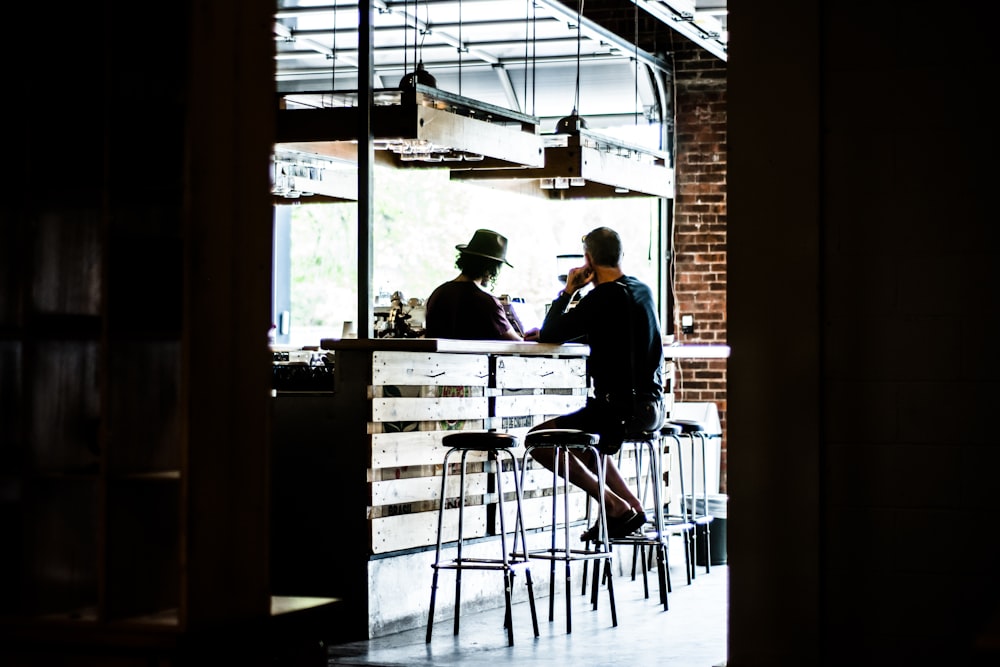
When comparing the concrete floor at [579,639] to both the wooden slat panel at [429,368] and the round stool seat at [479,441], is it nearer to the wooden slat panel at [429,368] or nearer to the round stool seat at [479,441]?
the round stool seat at [479,441]

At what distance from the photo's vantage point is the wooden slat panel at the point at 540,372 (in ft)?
22.0

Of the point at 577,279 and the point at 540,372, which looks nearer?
the point at 540,372

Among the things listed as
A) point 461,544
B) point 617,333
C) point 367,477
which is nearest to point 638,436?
point 617,333

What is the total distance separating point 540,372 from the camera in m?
7.13

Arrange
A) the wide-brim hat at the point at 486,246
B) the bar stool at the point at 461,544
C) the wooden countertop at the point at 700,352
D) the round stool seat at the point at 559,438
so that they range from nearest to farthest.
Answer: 1. the bar stool at the point at 461,544
2. the round stool seat at the point at 559,438
3. the wide-brim hat at the point at 486,246
4. the wooden countertop at the point at 700,352

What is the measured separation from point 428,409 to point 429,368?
0.62 feet

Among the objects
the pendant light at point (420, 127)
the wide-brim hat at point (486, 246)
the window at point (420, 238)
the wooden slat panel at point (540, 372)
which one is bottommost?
the wooden slat panel at point (540, 372)

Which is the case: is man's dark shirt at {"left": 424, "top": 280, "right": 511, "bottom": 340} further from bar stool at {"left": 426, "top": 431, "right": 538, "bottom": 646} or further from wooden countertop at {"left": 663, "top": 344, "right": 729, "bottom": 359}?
wooden countertop at {"left": 663, "top": 344, "right": 729, "bottom": 359}

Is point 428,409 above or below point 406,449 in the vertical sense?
above

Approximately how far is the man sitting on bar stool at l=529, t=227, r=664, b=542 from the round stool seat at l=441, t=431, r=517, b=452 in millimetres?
807

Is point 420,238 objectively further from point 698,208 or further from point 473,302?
point 473,302

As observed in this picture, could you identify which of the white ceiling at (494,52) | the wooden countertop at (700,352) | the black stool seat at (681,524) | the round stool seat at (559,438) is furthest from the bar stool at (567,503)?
the wooden countertop at (700,352)

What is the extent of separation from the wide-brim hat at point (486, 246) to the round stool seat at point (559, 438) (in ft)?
3.80
